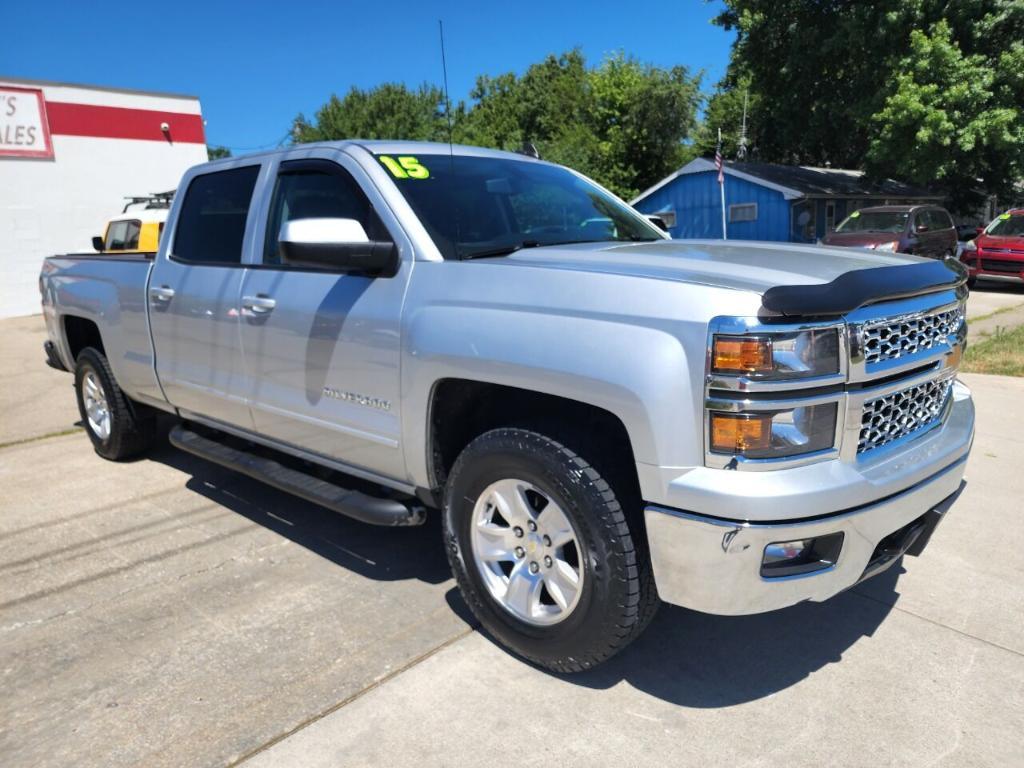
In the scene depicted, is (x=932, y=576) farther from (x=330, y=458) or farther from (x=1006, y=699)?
(x=330, y=458)

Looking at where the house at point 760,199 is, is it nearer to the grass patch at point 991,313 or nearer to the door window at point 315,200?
the grass patch at point 991,313

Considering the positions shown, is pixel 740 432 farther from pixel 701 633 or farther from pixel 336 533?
pixel 336 533

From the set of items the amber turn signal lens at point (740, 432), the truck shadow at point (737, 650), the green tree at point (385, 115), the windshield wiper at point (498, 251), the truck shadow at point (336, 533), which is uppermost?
the green tree at point (385, 115)

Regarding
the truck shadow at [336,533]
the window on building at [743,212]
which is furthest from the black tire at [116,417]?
the window on building at [743,212]

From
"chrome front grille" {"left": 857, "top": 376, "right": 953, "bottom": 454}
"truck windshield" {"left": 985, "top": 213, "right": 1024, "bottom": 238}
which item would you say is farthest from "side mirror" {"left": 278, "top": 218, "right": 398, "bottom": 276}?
"truck windshield" {"left": 985, "top": 213, "right": 1024, "bottom": 238}

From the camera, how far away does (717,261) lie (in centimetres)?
277

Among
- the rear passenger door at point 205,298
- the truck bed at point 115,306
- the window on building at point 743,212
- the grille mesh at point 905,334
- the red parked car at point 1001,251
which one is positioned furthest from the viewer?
the window on building at point 743,212

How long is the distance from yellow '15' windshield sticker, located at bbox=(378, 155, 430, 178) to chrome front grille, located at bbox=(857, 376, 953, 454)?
2062 millimetres

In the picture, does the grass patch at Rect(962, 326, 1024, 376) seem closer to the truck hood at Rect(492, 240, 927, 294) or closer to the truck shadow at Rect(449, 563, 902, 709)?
the truck shadow at Rect(449, 563, 902, 709)

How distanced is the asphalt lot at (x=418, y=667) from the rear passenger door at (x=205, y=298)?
0.79 metres

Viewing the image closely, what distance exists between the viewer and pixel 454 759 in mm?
2406

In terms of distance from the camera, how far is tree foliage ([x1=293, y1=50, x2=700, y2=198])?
107 feet

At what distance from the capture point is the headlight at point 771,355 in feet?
7.20

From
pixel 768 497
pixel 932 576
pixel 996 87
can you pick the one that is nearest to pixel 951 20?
pixel 996 87
